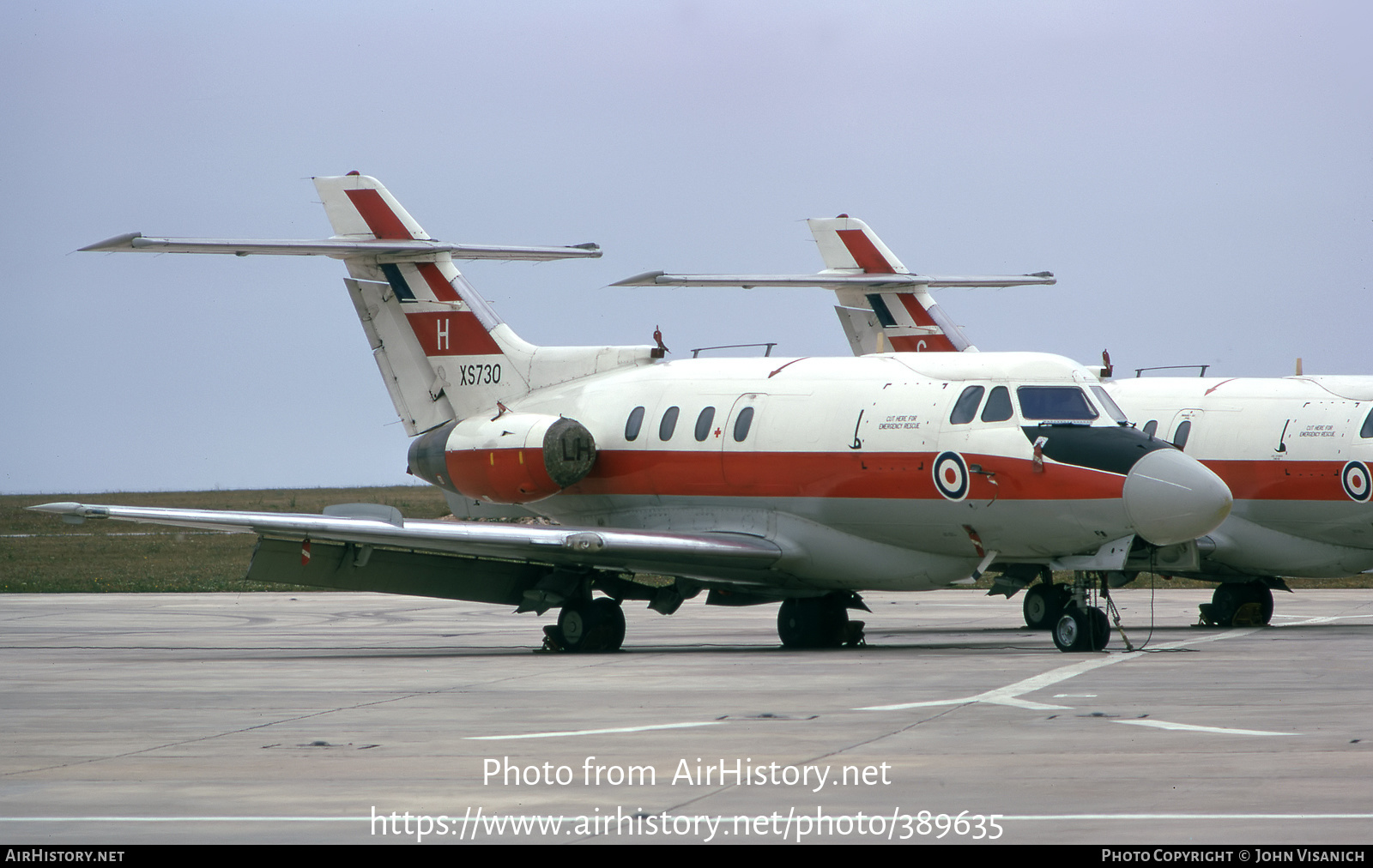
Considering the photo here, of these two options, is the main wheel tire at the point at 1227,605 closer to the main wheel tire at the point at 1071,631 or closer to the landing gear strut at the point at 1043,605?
the landing gear strut at the point at 1043,605

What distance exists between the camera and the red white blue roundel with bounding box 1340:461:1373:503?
22016mm

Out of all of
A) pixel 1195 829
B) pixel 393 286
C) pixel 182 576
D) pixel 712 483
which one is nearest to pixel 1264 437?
pixel 712 483

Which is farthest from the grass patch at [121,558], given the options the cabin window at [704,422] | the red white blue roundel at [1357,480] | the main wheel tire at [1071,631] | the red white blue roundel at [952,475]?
the red white blue roundel at [1357,480]

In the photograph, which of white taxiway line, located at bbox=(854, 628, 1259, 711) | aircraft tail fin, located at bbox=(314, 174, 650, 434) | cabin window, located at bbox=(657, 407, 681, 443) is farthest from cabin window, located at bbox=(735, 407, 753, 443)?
white taxiway line, located at bbox=(854, 628, 1259, 711)

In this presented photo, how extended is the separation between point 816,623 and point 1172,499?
5.16 metres

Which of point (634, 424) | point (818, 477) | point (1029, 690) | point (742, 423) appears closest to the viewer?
point (1029, 690)

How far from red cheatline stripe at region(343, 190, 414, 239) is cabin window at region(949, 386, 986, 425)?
899cm

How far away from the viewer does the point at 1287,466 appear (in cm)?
2253

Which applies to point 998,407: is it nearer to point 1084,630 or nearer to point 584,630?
point 1084,630

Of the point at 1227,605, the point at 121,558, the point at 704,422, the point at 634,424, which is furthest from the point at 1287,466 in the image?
the point at 121,558

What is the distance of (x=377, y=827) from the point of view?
8234mm

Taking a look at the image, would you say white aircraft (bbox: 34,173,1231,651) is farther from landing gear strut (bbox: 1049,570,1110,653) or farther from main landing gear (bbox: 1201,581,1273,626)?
main landing gear (bbox: 1201,581,1273,626)

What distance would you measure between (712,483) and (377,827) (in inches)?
489

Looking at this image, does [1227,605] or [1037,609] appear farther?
[1227,605]
